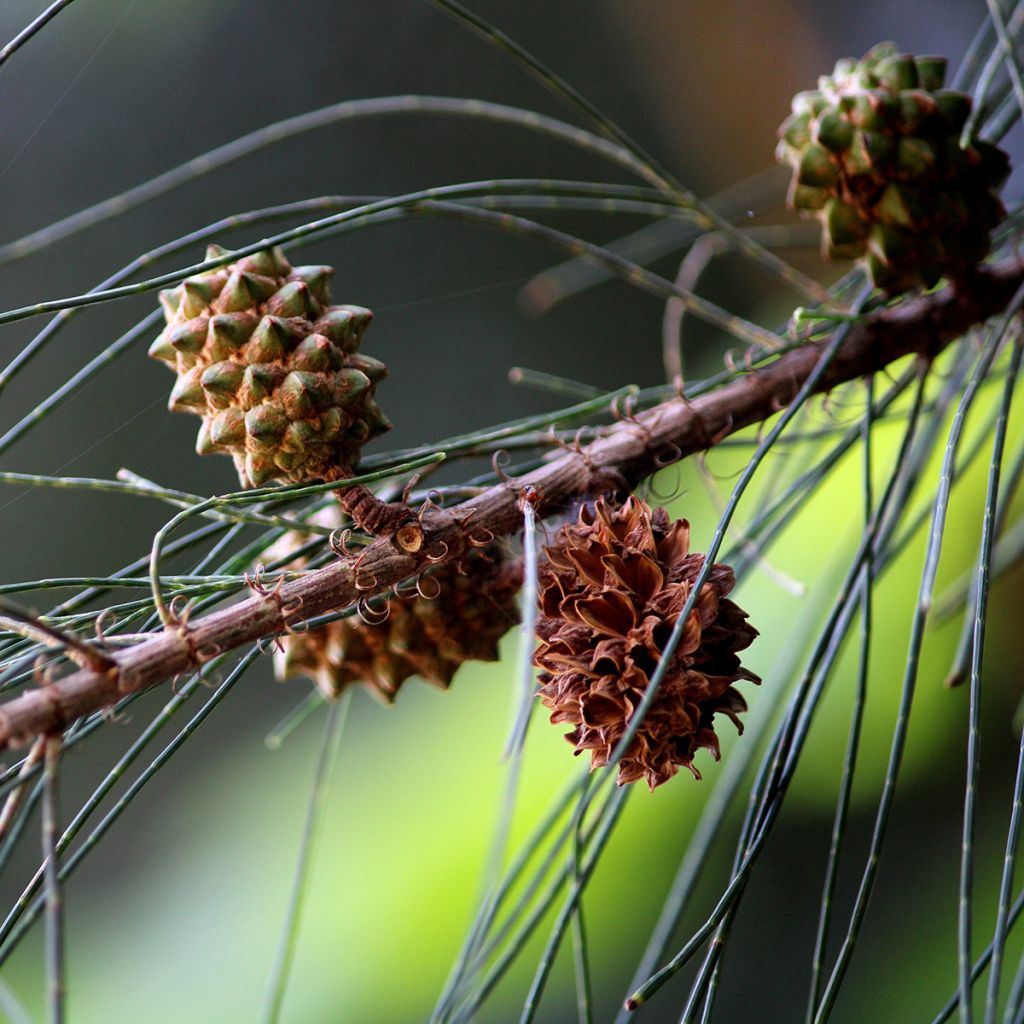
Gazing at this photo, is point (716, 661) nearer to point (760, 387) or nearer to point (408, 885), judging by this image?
point (760, 387)

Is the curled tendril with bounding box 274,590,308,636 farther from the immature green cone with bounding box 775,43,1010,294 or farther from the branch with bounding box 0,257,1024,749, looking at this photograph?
the immature green cone with bounding box 775,43,1010,294

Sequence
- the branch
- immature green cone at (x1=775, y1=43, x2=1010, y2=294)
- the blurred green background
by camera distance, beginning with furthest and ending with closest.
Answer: the blurred green background, immature green cone at (x1=775, y1=43, x2=1010, y2=294), the branch

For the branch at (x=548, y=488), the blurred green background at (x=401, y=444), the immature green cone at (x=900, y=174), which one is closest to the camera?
the branch at (x=548, y=488)

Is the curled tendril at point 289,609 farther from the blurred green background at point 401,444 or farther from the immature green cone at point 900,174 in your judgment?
the blurred green background at point 401,444

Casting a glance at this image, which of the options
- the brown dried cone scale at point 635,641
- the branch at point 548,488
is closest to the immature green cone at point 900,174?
the branch at point 548,488

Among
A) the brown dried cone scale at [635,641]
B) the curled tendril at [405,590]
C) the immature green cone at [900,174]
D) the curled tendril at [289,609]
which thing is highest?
the immature green cone at [900,174]

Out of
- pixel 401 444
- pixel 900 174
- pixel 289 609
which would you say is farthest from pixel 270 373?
pixel 401 444

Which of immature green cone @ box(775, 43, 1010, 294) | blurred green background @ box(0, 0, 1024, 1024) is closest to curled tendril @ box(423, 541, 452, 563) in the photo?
immature green cone @ box(775, 43, 1010, 294)
